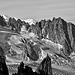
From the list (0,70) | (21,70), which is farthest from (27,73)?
(0,70)

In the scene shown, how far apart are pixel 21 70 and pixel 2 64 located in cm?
1253

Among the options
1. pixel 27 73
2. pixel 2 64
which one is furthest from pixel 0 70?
pixel 27 73

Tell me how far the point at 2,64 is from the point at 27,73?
15.2m

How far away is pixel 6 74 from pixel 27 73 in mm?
11749

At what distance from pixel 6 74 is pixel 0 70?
Result: 6.15 meters

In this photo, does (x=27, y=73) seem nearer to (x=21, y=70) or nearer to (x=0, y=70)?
(x=21, y=70)

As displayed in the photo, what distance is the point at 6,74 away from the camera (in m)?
194

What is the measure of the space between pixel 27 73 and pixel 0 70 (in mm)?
16492

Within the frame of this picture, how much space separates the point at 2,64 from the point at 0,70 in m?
4.24

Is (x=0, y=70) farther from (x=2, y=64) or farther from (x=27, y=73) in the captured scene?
(x=27, y=73)

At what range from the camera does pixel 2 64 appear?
19238 centimetres

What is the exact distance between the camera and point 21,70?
→ 199250 mm
